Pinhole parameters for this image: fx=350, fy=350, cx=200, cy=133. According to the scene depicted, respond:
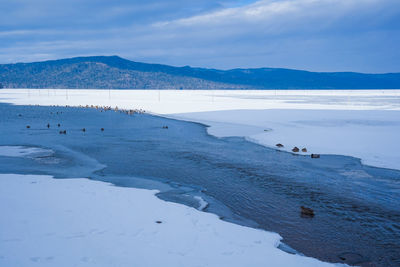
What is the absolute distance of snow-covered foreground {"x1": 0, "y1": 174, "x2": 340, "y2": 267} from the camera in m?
3.89

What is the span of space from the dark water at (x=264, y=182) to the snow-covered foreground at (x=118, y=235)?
1.87 feet

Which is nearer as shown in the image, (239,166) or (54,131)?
(239,166)

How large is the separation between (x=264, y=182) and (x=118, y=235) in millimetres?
4243

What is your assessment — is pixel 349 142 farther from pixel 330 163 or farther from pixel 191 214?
pixel 191 214

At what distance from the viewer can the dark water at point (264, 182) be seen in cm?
509

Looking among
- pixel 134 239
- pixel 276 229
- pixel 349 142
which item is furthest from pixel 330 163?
pixel 134 239

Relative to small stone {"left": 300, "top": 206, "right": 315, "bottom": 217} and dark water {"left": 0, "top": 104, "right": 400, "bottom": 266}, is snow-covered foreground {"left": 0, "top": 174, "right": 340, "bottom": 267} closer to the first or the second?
dark water {"left": 0, "top": 104, "right": 400, "bottom": 266}

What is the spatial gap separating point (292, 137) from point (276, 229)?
358 inches

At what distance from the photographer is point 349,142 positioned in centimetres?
1270

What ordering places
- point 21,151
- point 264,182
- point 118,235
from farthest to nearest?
point 21,151, point 264,182, point 118,235

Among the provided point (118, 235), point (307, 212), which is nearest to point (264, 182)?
point (307, 212)

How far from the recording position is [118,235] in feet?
14.7

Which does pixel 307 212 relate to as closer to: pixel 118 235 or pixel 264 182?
pixel 264 182

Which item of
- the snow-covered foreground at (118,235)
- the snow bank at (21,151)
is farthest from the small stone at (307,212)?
the snow bank at (21,151)
